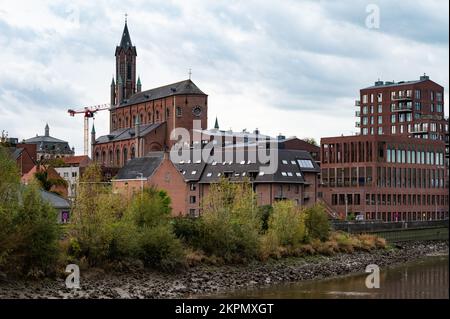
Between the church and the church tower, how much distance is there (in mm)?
4425

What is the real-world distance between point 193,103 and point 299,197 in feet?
135

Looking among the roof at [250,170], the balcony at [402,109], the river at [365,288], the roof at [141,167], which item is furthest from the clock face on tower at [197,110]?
the river at [365,288]

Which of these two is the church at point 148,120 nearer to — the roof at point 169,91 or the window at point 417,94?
the roof at point 169,91

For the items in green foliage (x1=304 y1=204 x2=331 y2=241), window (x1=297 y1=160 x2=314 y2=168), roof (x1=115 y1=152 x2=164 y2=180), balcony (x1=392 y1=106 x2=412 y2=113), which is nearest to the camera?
green foliage (x1=304 y1=204 x2=331 y2=241)

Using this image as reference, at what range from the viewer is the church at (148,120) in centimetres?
13050

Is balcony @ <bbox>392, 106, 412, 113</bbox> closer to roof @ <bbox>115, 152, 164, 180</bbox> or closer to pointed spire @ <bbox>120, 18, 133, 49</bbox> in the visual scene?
roof @ <bbox>115, 152, 164, 180</bbox>

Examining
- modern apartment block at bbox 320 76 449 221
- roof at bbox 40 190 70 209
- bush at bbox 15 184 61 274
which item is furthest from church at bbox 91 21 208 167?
bush at bbox 15 184 61 274

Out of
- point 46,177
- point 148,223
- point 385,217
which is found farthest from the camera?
point 385,217

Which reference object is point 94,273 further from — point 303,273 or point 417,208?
point 417,208

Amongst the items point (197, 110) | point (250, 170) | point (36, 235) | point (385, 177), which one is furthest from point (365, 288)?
point (197, 110)

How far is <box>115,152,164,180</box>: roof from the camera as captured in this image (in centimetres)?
9031

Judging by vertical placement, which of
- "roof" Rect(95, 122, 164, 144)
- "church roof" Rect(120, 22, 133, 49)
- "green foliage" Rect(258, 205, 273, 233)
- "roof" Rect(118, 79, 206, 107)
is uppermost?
"church roof" Rect(120, 22, 133, 49)

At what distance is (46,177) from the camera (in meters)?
89.8
